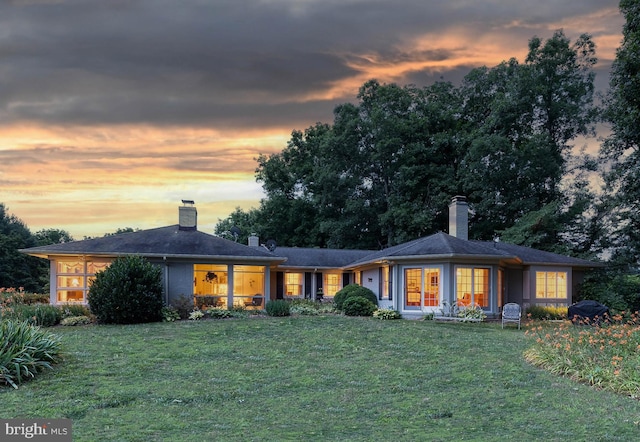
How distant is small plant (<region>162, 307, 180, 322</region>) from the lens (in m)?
18.1

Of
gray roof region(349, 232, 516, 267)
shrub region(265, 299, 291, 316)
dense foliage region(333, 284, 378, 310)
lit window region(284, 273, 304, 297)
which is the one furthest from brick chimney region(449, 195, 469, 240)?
lit window region(284, 273, 304, 297)

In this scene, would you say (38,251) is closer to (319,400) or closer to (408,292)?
(408,292)

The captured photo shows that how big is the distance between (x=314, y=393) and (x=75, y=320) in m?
11.9

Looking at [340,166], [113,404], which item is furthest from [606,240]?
[113,404]

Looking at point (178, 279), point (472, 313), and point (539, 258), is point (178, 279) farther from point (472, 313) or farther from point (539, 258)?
point (539, 258)

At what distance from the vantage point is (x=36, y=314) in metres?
16.2

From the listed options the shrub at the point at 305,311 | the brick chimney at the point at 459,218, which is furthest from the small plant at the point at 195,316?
the brick chimney at the point at 459,218

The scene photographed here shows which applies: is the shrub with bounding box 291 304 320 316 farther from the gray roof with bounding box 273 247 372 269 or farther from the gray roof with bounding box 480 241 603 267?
the gray roof with bounding box 480 241 603 267

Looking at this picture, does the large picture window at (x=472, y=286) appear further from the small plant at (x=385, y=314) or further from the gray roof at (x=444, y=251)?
the small plant at (x=385, y=314)

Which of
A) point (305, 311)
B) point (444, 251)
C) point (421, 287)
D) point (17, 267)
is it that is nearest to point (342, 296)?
point (305, 311)

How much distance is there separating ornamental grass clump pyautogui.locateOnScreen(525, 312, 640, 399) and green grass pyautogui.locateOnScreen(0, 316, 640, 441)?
32 cm

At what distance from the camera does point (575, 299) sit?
25875mm

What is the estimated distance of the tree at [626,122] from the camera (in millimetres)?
19844

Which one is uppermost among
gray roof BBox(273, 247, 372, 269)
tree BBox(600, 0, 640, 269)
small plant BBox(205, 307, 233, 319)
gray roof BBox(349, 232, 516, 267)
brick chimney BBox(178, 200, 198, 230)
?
tree BBox(600, 0, 640, 269)
